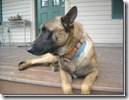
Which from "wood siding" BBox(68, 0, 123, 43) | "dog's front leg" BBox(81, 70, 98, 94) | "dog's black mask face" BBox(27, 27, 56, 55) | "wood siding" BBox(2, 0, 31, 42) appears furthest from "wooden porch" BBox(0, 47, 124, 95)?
"wood siding" BBox(2, 0, 31, 42)

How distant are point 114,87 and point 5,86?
48cm

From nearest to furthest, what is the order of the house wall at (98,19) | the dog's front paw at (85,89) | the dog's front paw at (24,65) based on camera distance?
1. the dog's front paw at (85,89)
2. the dog's front paw at (24,65)
3. the house wall at (98,19)

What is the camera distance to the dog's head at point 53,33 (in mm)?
800

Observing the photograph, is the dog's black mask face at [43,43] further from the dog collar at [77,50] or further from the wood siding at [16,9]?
the wood siding at [16,9]

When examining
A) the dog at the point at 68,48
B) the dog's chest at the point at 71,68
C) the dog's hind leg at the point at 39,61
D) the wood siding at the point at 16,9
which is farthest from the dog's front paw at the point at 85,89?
the wood siding at the point at 16,9

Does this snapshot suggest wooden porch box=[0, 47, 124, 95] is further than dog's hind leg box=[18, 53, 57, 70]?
No

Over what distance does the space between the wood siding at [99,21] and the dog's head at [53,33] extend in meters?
0.42

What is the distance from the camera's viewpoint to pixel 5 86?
0.95m

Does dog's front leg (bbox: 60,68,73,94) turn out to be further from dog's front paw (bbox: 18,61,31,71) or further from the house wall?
the house wall

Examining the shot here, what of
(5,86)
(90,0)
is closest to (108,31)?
(90,0)

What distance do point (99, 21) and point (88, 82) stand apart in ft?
2.18

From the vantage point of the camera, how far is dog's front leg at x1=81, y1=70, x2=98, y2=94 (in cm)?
77

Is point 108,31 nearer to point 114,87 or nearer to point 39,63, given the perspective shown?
point 39,63

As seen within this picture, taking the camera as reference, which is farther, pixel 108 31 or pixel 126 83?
pixel 108 31
